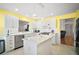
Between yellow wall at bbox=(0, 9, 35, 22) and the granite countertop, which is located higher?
yellow wall at bbox=(0, 9, 35, 22)

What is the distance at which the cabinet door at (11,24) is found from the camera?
6.75ft

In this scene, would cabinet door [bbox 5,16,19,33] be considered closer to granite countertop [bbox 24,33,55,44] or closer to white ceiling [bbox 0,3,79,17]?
white ceiling [bbox 0,3,79,17]

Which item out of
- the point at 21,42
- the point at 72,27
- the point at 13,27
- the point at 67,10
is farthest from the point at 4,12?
the point at 72,27

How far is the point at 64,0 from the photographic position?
198cm

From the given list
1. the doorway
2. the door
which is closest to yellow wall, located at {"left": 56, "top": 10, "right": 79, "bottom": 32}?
the doorway

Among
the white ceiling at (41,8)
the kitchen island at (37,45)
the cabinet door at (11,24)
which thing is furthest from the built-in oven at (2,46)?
the white ceiling at (41,8)

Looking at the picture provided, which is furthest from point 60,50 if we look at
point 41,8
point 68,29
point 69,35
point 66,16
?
point 41,8

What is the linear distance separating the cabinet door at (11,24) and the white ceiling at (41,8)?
0.70ft

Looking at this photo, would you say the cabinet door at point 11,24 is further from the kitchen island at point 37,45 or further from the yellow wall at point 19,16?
the kitchen island at point 37,45

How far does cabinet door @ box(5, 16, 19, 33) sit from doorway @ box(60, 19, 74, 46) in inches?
38.9

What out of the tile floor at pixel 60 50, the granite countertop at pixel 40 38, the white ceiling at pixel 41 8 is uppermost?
the white ceiling at pixel 41 8

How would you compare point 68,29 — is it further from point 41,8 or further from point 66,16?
point 41,8

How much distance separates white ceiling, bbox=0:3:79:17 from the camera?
1955 mm

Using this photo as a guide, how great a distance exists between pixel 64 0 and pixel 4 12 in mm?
1220
